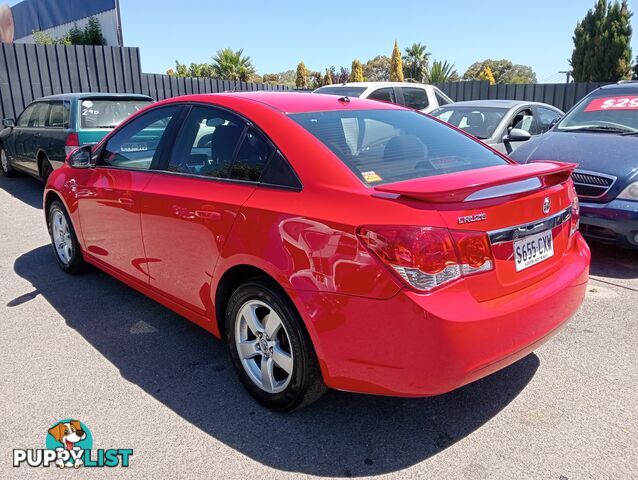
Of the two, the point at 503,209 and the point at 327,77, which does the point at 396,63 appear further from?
the point at 503,209

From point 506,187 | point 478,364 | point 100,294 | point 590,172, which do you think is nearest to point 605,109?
point 590,172

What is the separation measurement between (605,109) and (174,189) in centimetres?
523

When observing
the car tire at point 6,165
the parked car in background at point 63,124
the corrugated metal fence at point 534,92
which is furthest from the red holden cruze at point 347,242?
the corrugated metal fence at point 534,92

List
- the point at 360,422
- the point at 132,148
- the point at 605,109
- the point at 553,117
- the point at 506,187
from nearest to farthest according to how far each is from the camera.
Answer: the point at 506,187 < the point at 360,422 < the point at 132,148 < the point at 605,109 < the point at 553,117

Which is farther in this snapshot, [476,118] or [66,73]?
[66,73]

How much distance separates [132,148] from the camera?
3771mm

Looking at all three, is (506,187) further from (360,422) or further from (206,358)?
(206,358)

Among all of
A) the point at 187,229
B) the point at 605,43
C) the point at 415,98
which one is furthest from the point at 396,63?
the point at 187,229

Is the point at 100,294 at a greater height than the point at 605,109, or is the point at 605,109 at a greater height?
the point at 605,109

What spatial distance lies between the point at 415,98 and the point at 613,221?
635cm

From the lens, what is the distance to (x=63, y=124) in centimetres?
762

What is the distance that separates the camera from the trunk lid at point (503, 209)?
83.0 inches

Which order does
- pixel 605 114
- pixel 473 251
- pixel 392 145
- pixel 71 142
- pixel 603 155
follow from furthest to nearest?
pixel 71 142, pixel 605 114, pixel 603 155, pixel 392 145, pixel 473 251

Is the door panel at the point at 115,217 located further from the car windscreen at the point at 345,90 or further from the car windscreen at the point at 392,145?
the car windscreen at the point at 345,90
